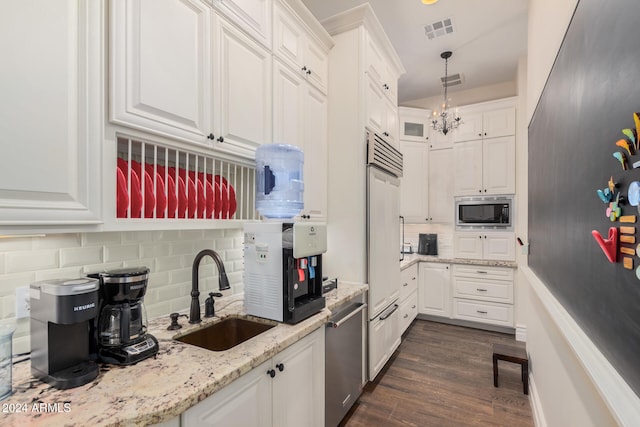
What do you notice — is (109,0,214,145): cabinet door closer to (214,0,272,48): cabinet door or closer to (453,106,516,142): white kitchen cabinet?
(214,0,272,48): cabinet door

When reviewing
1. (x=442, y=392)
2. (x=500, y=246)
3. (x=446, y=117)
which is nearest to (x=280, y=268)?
(x=442, y=392)

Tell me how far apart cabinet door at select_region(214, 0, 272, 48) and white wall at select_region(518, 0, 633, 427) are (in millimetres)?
1478

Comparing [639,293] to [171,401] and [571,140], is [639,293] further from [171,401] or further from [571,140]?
[171,401]

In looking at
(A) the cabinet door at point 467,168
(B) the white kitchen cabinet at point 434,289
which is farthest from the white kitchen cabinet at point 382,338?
(A) the cabinet door at point 467,168

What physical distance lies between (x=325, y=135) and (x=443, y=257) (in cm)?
288

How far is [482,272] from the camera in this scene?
152 inches

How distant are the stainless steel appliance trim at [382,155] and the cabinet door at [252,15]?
103 cm

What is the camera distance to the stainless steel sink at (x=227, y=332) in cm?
152

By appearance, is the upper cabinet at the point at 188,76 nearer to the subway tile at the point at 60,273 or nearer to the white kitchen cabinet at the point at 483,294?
the subway tile at the point at 60,273

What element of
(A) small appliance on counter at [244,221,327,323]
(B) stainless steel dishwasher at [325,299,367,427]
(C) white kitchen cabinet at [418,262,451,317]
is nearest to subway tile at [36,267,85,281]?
(A) small appliance on counter at [244,221,327,323]

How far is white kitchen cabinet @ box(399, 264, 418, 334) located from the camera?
11.7 ft

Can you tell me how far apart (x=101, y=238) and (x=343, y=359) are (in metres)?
1.57

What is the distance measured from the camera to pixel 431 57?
3.57m

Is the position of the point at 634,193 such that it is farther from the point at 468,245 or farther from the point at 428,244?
the point at 428,244
